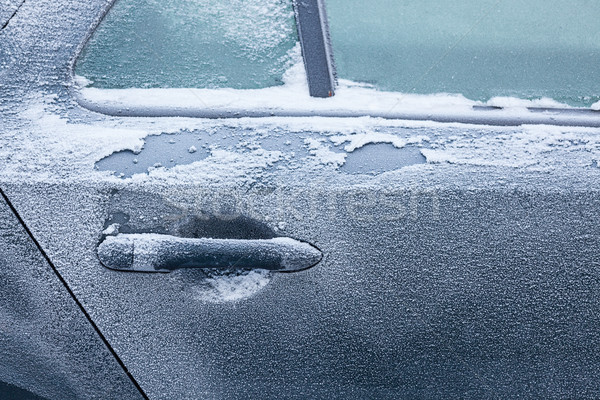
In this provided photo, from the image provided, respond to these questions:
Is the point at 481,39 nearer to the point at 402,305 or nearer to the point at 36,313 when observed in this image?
the point at 402,305

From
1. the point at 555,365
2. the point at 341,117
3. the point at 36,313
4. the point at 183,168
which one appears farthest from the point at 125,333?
the point at 555,365

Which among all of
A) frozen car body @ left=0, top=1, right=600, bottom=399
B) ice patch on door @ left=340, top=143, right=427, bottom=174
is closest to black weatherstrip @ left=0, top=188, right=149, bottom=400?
frozen car body @ left=0, top=1, right=600, bottom=399

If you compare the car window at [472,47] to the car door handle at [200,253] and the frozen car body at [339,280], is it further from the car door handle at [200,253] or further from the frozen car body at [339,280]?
the car door handle at [200,253]

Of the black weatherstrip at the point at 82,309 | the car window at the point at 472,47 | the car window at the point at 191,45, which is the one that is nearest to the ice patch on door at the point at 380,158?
the car window at the point at 472,47

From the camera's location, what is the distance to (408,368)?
3.68 ft

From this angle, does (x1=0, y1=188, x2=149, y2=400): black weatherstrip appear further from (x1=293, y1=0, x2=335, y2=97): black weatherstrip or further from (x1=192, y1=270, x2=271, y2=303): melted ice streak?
(x1=293, y1=0, x2=335, y2=97): black weatherstrip

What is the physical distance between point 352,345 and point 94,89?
992 mm

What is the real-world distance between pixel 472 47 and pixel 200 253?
39.9 inches

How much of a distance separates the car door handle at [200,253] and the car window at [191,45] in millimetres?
460

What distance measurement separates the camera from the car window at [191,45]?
128 cm

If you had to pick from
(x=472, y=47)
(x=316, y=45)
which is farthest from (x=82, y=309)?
(x=472, y=47)

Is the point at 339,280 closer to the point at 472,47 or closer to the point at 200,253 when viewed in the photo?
the point at 200,253

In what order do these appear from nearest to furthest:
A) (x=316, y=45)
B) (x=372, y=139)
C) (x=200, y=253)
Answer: (x=200, y=253) → (x=372, y=139) → (x=316, y=45)

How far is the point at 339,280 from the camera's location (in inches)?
44.4
